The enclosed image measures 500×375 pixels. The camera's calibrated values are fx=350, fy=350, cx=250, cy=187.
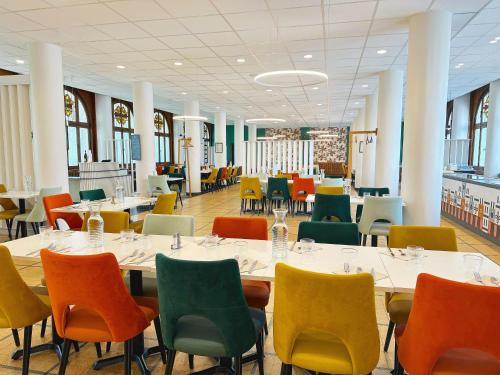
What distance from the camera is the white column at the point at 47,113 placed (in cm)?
595

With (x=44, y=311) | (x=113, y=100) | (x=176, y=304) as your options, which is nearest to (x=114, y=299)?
(x=176, y=304)

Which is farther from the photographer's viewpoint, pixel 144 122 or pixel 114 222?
pixel 144 122

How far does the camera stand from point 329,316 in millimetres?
1657

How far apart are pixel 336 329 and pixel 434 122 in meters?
4.04

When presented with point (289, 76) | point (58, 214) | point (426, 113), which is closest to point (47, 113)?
point (58, 214)

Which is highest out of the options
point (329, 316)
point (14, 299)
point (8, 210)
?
point (329, 316)

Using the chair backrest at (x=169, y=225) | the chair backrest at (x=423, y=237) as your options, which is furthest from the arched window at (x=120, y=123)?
the chair backrest at (x=423, y=237)

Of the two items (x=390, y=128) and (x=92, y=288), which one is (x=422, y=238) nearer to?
(x=92, y=288)

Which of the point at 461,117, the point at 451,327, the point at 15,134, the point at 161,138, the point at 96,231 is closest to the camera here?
the point at 451,327

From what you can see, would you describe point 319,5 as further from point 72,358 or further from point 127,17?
point 72,358

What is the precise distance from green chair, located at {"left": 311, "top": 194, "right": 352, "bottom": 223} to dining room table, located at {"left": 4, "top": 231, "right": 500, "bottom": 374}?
2.20 meters

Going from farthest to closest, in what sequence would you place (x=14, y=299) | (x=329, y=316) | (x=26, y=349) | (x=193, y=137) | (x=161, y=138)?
(x=161, y=138) < (x=193, y=137) < (x=26, y=349) < (x=14, y=299) < (x=329, y=316)

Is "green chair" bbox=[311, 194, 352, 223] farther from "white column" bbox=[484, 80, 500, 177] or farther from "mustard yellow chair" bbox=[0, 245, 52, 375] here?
"white column" bbox=[484, 80, 500, 177]

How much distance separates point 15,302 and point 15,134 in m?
5.55
